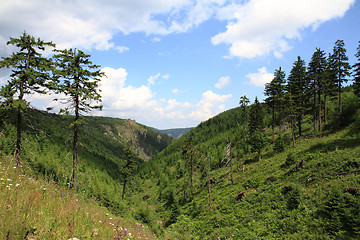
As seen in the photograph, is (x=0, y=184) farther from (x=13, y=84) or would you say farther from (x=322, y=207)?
(x=322, y=207)

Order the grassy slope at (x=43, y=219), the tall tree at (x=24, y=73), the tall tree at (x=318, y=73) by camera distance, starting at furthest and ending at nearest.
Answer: the tall tree at (x=318, y=73)
the tall tree at (x=24, y=73)
the grassy slope at (x=43, y=219)

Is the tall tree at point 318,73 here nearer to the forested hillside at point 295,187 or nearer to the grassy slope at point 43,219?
the forested hillside at point 295,187

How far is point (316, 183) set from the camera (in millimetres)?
19453

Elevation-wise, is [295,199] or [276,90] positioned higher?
[276,90]

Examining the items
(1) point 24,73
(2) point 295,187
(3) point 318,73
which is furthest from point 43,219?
(3) point 318,73

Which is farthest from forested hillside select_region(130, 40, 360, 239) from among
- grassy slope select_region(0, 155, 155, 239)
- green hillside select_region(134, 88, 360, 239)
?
grassy slope select_region(0, 155, 155, 239)

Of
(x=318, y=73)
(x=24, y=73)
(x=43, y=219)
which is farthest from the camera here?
(x=318, y=73)

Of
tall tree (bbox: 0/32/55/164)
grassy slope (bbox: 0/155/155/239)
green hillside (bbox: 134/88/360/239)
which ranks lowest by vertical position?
green hillside (bbox: 134/88/360/239)

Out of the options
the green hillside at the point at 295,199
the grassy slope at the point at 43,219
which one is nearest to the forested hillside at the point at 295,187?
the green hillside at the point at 295,199

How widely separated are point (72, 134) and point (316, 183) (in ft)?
85.4

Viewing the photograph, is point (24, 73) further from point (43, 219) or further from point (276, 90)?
point (276, 90)

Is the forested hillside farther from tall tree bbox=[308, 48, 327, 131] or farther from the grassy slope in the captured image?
the grassy slope

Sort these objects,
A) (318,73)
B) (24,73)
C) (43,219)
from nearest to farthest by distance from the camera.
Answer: (43,219) → (24,73) → (318,73)

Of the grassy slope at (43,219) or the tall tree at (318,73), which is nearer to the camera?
the grassy slope at (43,219)
